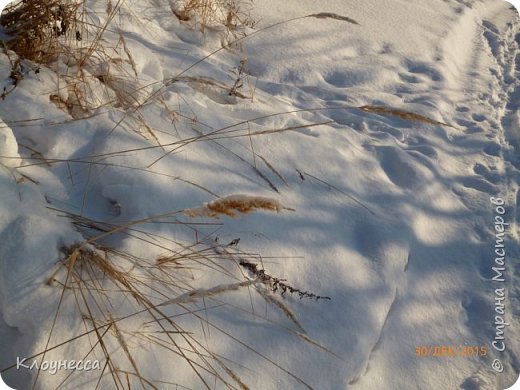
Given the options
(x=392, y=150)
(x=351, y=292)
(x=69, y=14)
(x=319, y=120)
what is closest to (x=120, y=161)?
(x=69, y=14)

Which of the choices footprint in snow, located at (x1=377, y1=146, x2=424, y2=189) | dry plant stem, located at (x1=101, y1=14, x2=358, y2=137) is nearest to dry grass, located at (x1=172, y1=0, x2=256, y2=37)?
dry plant stem, located at (x1=101, y1=14, x2=358, y2=137)

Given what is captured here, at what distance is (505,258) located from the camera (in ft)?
6.66

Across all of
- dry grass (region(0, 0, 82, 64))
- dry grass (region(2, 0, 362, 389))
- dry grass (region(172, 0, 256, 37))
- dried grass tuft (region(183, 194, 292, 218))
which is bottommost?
dry grass (region(2, 0, 362, 389))

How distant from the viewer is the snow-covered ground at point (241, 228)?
1.20 meters

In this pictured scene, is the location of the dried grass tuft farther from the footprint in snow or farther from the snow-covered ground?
the footprint in snow

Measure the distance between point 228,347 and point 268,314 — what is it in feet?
0.57

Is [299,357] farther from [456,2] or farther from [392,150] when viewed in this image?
[456,2]

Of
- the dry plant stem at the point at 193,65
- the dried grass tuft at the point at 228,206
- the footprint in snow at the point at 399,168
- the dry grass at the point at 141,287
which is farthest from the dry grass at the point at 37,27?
the footprint in snow at the point at 399,168

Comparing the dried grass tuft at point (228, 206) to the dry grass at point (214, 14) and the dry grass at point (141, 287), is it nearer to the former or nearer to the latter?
the dry grass at point (141, 287)

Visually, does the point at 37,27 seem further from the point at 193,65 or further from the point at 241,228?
the point at 241,228

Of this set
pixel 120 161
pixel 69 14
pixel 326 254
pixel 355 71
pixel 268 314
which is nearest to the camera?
pixel 268 314

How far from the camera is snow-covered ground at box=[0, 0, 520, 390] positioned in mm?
1201

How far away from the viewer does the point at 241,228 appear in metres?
1.54

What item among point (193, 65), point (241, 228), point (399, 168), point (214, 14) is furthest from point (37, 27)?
point (399, 168)
